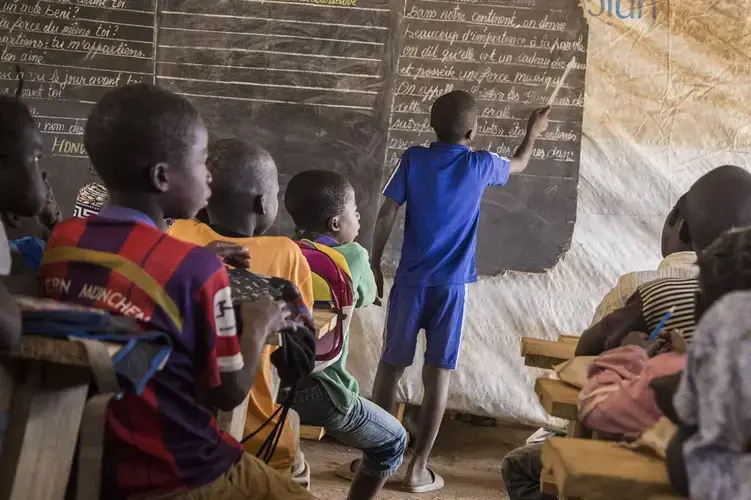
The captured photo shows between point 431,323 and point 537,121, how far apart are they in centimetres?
110

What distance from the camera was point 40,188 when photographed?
1.84m

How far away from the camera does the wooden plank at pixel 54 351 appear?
1107 millimetres

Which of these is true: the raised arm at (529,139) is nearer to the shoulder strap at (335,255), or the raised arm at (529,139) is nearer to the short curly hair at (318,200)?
the short curly hair at (318,200)

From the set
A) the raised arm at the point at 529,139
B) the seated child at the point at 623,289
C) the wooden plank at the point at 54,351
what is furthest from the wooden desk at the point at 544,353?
the raised arm at the point at 529,139

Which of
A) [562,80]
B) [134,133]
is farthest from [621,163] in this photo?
[134,133]

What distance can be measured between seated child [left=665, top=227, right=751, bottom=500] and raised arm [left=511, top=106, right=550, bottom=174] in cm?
280

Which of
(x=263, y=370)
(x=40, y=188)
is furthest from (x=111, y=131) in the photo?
(x=263, y=370)

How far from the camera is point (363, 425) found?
245 cm

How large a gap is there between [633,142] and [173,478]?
3401 mm

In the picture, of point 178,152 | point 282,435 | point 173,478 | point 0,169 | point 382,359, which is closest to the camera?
point 173,478

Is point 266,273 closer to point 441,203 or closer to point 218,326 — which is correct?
point 218,326

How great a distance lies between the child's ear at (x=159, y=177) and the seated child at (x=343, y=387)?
1.02 meters

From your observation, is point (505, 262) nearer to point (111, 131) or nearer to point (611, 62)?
point (611, 62)

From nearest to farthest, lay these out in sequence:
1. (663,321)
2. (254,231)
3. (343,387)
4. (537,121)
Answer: (663,321)
(254,231)
(343,387)
(537,121)
